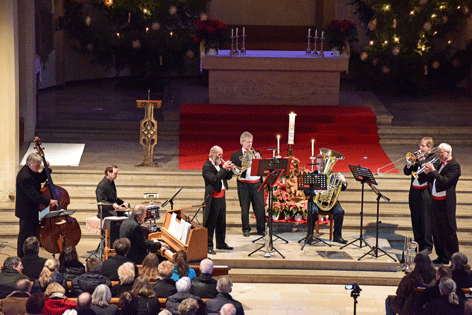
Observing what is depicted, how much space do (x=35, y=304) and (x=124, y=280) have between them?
0.89 metres

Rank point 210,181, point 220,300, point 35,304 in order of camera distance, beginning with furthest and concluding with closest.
A: point 210,181
point 220,300
point 35,304

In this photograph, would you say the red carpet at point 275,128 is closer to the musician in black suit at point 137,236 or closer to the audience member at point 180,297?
the musician in black suit at point 137,236

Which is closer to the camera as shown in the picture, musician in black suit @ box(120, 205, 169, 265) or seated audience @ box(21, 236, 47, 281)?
seated audience @ box(21, 236, 47, 281)

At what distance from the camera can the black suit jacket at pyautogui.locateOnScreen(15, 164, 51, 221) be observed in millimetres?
8680

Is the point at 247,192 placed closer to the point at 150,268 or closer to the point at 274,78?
the point at 150,268

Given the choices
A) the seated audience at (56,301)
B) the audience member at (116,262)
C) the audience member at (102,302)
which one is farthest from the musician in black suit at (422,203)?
the seated audience at (56,301)

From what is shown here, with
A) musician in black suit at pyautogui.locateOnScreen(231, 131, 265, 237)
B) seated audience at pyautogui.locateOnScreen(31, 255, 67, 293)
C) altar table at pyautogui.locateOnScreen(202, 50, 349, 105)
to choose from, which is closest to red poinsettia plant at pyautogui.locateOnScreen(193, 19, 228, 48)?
altar table at pyautogui.locateOnScreen(202, 50, 349, 105)

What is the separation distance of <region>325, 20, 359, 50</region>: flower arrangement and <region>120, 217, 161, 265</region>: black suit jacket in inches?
335

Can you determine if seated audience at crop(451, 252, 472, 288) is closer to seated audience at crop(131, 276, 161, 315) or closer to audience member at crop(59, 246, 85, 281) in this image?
seated audience at crop(131, 276, 161, 315)

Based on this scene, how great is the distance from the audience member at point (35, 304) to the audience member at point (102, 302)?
46cm

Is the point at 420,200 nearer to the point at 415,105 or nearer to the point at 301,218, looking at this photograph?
the point at 301,218

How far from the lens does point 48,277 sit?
662 centimetres

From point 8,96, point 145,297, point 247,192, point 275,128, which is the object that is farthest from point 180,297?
point 275,128

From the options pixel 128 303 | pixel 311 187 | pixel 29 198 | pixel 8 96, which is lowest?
pixel 128 303
